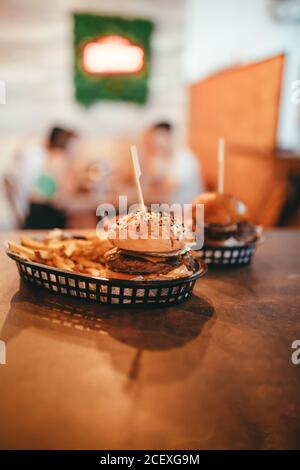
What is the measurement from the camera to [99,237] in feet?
4.74

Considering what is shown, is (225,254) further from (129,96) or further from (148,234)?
(129,96)

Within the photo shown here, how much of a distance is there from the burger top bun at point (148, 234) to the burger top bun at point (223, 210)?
1.37 ft

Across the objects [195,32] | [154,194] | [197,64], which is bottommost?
[154,194]

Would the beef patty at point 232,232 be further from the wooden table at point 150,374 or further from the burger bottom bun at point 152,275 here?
the burger bottom bun at point 152,275

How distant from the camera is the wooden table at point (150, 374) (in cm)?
73

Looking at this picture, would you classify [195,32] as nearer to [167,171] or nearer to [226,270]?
[167,171]

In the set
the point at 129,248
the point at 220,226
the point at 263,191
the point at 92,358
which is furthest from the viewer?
the point at 263,191

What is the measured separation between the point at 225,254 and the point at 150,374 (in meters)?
0.81

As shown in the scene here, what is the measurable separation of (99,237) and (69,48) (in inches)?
203

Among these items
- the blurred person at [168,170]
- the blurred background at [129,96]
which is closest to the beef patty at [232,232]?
the blurred background at [129,96]

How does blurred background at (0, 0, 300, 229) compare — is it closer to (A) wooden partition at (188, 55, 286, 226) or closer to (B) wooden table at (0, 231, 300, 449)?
(A) wooden partition at (188, 55, 286, 226)

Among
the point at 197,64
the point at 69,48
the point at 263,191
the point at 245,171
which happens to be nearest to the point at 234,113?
the point at 245,171

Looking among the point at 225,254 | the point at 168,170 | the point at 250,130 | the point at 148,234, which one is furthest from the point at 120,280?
the point at 168,170

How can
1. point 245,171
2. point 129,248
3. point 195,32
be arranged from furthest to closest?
point 195,32 → point 245,171 → point 129,248
